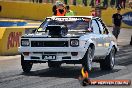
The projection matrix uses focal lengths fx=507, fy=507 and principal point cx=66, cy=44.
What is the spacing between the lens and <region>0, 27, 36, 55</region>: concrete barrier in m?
19.4

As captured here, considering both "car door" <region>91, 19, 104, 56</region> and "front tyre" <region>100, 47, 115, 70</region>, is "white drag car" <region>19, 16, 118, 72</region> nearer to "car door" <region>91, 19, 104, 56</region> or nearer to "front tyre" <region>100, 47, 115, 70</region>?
"car door" <region>91, 19, 104, 56</region>

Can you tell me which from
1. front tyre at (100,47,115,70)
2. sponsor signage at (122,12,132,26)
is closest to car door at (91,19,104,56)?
front tyre at (100,47,115,70)

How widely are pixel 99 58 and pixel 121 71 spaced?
2.42 feet

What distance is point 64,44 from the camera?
42.7 feet

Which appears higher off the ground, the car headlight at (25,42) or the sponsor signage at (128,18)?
the car headlight at (25,42)

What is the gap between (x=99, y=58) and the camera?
47.8ft

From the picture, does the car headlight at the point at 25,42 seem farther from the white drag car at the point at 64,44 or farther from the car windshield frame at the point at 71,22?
the car windshield frame at the point at 71,22

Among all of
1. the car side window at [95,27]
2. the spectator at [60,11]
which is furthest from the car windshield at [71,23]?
the spectator at [60,11]

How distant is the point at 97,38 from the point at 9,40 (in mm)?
6375

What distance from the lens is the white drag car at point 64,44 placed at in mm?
12961

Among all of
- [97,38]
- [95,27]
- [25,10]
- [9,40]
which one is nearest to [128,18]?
[25,10]

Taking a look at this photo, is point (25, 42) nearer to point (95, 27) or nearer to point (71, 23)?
point (71, 23)

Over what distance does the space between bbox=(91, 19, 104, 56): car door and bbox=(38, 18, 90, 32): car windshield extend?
23cm

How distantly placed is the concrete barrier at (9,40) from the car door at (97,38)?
572 cm
